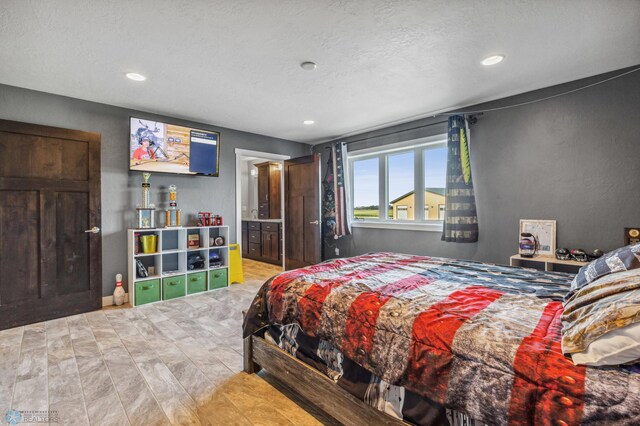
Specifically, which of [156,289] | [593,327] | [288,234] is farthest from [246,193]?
[593,327]

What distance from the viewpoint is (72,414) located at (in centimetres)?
171

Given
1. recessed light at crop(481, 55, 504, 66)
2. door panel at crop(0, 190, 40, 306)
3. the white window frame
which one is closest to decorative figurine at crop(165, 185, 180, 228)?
door panel at crop(0, 190, 40, 306)

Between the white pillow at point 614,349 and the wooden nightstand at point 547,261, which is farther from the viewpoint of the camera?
the wooden nightstand at point 547,261

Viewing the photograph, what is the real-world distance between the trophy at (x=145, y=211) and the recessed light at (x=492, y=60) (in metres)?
3.95

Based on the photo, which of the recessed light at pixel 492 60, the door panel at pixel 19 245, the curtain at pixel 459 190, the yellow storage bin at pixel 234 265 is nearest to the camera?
the recessed light at pixel 492 60

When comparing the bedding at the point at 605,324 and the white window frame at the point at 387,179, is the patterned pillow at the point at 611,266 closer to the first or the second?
the bedding at the point at 605,324

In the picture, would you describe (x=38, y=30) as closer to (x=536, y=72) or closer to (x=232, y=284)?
(x=232, y=284)

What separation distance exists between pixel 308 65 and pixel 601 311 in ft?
8.40

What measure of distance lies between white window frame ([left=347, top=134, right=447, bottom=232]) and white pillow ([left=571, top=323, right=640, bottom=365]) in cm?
317

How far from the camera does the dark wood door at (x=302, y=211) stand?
5.03m

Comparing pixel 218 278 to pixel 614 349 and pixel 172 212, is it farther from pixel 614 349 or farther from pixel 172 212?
pixel 614 349

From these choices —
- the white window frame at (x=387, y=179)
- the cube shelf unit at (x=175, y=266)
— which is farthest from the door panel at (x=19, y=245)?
the white window frame at (x=387, y=179)

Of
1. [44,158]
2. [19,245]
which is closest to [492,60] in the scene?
[44,158]

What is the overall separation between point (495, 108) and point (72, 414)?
459 cm
